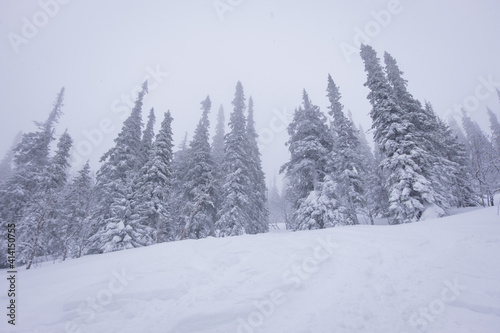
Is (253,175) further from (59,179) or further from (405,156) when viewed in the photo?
(59,179)

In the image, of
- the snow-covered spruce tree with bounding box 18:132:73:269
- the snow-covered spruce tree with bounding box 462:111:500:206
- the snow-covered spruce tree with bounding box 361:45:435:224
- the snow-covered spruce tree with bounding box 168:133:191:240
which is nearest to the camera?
the snow-covered spruce tree with bounding box 361:45:435:224

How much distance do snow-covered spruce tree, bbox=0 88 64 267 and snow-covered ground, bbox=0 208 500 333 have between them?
61.4 feet

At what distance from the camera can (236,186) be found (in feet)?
68.8

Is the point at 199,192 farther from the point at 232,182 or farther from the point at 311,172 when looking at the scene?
the point at 311,172

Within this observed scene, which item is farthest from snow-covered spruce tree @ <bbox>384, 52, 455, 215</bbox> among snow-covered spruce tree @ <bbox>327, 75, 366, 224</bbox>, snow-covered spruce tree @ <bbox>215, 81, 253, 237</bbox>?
snow-covered spruce tree @ <bbox>215, 81, 253, 237</bbox>

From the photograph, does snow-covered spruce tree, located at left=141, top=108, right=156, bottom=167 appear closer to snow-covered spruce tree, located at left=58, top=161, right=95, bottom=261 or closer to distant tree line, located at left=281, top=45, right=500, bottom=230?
snow-covered spruce tree, located at left=58, top=161, right=95, bottom=261

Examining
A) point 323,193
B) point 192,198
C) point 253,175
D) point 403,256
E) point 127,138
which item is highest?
point 127,138

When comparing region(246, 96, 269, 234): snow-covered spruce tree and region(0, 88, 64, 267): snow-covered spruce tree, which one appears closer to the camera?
region(0, 88, 64, 267): snow-covered spruce tree

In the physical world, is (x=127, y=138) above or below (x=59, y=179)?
above

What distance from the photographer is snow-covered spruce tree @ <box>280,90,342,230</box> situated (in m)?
17.4

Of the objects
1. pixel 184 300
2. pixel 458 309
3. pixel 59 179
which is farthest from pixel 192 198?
pixel 458 309

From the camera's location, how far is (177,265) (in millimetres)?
7355

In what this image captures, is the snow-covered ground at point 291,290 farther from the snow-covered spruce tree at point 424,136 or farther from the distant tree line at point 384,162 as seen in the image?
the snow-covered spruce tree at point 424,136

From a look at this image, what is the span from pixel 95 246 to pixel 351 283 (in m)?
18.6
